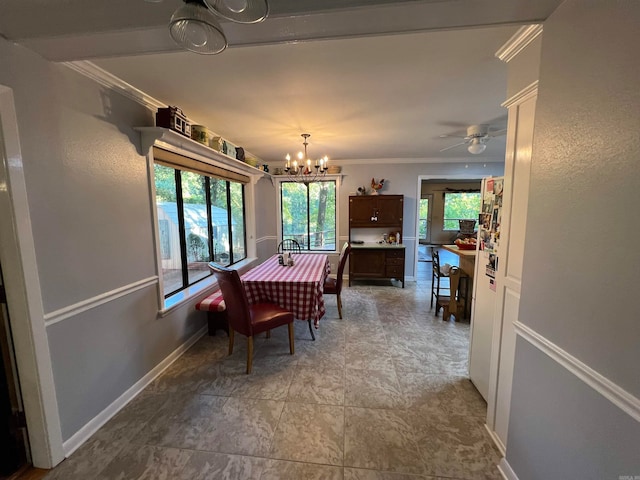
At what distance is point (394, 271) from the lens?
15.5ft

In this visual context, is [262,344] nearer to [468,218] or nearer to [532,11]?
[532,11]

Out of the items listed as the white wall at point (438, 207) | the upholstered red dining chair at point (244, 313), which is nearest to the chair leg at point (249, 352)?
the upholstered red dining chair at point (244, 313)

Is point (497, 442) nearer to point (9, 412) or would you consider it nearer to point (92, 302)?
Answer: point (92, 302)

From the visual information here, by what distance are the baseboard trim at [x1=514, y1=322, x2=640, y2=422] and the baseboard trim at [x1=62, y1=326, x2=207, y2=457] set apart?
2.61 meters

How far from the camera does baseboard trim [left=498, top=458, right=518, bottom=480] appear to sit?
1304 millimetres

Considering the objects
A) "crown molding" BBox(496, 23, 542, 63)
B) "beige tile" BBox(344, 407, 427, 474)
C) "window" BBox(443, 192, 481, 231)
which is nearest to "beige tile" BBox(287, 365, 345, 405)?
"beige tile" BBox(344, 407, 427, 474)

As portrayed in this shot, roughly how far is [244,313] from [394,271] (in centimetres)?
325

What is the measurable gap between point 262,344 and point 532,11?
3055 mm

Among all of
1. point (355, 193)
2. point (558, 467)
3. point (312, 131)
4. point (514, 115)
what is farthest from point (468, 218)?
point (558, 467)

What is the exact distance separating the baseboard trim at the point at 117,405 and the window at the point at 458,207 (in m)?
9.03

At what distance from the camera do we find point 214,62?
1618 mm

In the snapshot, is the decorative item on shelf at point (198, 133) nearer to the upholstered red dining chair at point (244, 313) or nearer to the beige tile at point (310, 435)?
the upholstered red dining chair at point (244, 313)

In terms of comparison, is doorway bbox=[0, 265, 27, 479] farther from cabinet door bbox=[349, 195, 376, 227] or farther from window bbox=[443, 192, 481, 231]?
window bbox=[443, 192, 481, 231]

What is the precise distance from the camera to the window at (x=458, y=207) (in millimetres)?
8930
